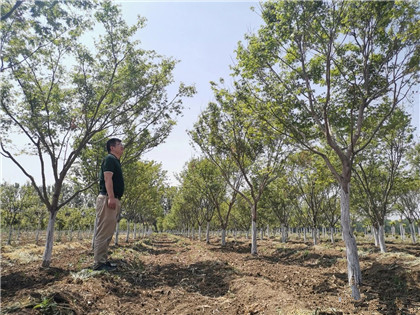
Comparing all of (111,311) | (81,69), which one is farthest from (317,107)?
(81,69)

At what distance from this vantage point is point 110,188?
17.2 ft

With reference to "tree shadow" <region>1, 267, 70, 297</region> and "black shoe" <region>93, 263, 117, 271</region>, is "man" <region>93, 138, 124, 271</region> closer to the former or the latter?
"black shoe" <region>93, 263, 117, 271</region>

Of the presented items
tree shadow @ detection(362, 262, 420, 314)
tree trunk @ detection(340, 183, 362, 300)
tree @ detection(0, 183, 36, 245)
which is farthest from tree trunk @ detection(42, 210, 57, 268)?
tree @ detection(0, 183, 36, 245)

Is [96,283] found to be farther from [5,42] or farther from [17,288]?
[5,42]

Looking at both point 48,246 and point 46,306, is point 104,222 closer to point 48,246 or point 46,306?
point 46,306

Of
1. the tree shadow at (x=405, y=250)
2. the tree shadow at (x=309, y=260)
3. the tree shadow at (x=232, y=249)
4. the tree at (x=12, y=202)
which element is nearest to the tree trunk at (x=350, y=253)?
the tree shadow at (x=309, y=260)

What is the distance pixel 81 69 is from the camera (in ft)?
34.2

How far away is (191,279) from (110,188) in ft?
14.9

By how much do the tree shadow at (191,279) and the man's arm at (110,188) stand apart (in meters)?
2.97

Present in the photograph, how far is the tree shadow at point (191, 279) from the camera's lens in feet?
22.4

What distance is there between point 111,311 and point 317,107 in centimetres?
851

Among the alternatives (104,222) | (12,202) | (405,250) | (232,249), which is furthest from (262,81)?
(12,202)

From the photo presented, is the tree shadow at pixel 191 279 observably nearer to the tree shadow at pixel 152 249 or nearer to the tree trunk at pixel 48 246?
the tree trunk at pixel 48 246

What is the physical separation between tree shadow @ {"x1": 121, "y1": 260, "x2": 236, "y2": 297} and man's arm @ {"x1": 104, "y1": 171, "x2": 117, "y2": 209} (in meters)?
2.97
